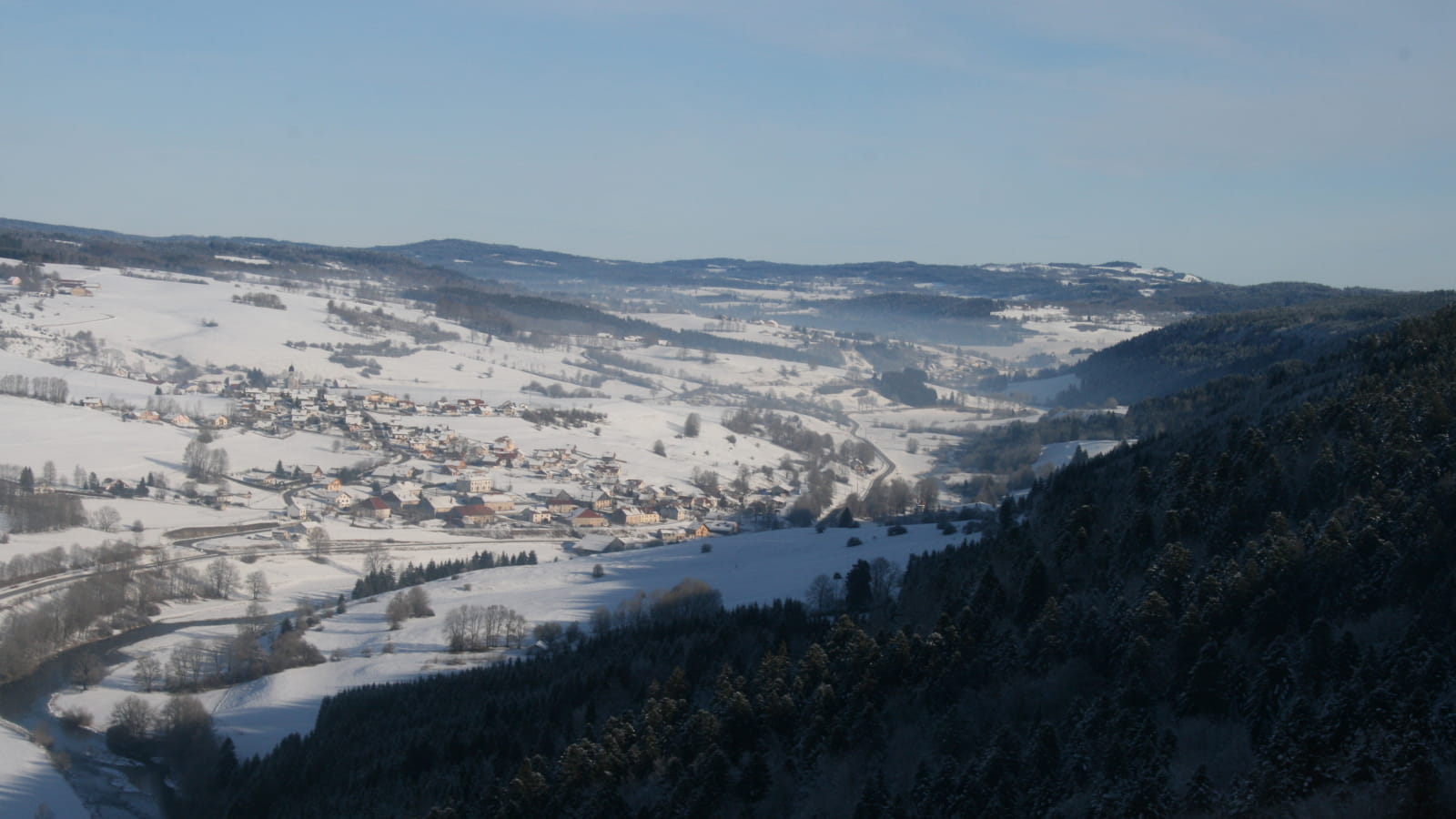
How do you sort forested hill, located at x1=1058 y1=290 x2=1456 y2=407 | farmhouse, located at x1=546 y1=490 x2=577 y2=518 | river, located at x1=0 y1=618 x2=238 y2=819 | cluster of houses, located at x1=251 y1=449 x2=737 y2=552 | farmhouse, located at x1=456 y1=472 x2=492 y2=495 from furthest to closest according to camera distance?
1. forested hill, located at x1=1058 y1=290 x2=1456 y2=407
2. farmhouse, located at x1=456 y1=472 x2=492 y2=495
3. farmhouse, located at x1=546 y1=490 x2=577 y2=518
4. cluster of houses, located at x1=251 y1=449 x2=737 y2=552
5. river, located at x1=0 y1=618 x2=238 y2=819

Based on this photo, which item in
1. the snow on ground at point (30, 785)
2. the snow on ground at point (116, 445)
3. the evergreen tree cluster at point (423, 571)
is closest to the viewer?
the snow on ground at point (30, 785)

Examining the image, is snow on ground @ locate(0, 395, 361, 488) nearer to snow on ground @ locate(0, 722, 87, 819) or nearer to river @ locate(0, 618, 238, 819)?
river @ locate(0, 618, 238, 819)

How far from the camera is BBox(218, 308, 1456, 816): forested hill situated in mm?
12203

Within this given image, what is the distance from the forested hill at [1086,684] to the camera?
40.0ft

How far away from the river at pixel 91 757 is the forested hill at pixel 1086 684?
1800 mm

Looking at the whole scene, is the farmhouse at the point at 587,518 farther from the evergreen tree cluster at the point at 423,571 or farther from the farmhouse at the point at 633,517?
the evergreen tree cluster at the point at 423,571

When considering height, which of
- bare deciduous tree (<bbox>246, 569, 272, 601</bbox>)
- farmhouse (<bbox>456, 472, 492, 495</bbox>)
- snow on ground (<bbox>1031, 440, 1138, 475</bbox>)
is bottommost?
bare deciduous tree (<bbox>246, 569, 272, 601</bbox>)

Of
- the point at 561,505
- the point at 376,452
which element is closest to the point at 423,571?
the point at 561,505

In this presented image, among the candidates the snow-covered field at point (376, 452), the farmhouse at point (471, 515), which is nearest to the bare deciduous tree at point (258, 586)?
the snow-covered field at point (376, 452)

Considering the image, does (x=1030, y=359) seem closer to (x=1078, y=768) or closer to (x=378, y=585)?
(x=378, y=585)

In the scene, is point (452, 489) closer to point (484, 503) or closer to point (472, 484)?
point (472, 484)

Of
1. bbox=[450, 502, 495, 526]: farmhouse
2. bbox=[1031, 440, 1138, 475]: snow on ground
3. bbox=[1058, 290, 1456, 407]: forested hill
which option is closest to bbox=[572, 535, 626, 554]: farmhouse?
bbox=[450, 502, 495, 526]: farmhouse

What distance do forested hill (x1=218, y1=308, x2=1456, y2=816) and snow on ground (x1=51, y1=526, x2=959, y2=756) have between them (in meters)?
2.36

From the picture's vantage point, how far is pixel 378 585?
36219 mm
